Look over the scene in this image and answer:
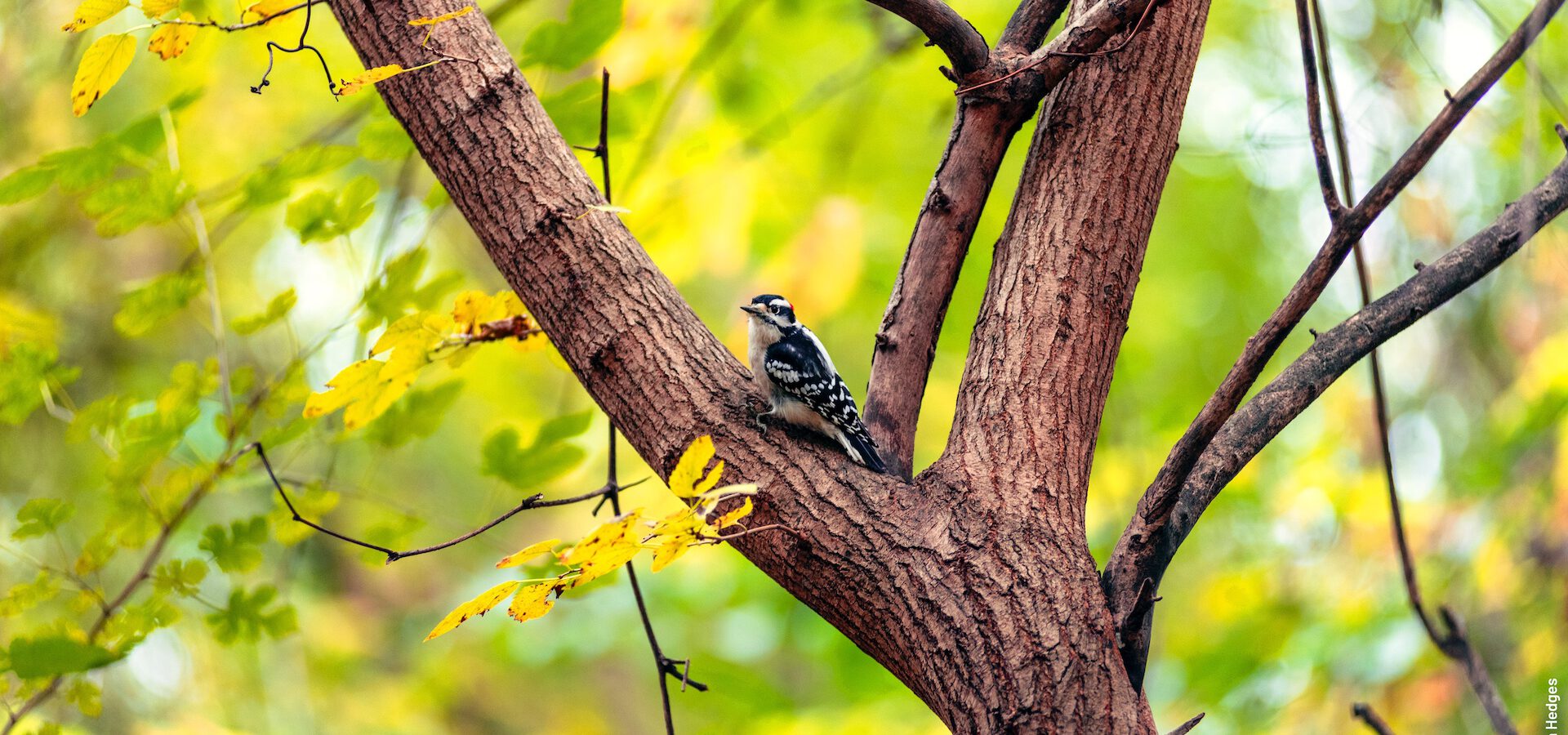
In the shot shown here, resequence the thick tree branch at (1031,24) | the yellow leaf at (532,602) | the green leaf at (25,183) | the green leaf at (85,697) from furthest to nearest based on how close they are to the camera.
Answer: the thick tree branch at (1031,24), the green leaf at (85,697), the green leaf at (25,183), the yellow leaf at (532,602)

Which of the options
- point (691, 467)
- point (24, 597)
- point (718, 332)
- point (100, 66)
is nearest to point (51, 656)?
point (24, 597)

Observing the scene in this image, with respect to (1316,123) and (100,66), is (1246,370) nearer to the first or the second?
(1316,123)

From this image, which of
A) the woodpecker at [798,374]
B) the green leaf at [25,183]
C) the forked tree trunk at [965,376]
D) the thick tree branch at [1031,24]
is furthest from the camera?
the woodpecker at [798,374]

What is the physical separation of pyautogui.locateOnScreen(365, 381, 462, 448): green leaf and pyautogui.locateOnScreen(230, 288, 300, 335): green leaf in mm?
401

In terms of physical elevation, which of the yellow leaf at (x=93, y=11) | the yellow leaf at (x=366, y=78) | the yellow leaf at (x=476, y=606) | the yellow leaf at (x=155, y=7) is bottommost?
the yellow leaf at (x=476, y=606)

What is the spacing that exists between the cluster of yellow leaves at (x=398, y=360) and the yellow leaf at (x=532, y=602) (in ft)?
2.64

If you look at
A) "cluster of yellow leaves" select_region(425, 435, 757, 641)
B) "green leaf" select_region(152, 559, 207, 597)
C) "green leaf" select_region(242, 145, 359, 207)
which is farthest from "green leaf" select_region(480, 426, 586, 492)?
"cluster of yellow leaves" select_region(425, 435, 757, 641)

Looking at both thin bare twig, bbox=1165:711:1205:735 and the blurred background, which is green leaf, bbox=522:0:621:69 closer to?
the blurred background

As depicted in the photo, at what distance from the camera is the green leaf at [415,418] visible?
9.10 ft

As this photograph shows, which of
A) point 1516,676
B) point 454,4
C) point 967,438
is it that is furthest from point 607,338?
point 1516,676

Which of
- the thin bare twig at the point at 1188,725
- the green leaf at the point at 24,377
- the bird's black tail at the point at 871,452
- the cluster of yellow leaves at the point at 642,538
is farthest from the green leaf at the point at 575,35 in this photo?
the thin bare twig at the point at 1188,725

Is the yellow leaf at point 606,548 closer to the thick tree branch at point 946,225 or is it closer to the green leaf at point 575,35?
the thick tree branch at point 946,225

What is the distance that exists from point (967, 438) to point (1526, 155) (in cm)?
147

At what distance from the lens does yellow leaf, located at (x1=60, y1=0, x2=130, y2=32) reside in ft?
5.65
